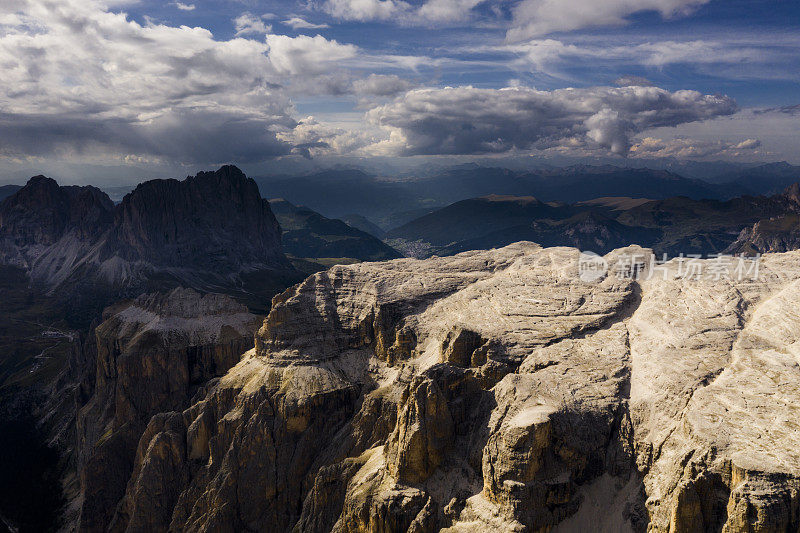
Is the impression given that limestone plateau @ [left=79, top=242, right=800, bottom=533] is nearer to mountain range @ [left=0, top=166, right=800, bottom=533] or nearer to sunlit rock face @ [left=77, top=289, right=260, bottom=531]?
mountain range @ [left=0, top=166, right=800, bottom=533]

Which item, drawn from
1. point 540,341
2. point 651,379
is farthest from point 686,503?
point 540,341

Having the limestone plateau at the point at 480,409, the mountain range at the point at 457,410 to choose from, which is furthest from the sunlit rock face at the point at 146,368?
the limestone plateau at the point at 480,409

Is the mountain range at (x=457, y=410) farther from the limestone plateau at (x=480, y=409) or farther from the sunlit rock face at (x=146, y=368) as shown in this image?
the sunlit rock face at (x=146, y=368)

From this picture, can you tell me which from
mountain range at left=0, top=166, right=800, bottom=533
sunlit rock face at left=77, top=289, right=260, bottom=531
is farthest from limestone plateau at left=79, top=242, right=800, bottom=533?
sunlit rock face at left=77, top=289, right=260, bottom=531

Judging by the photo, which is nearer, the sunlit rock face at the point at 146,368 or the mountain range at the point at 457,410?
the mountain range at the point at 457,410

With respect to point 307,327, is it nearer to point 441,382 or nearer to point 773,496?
point 441,382

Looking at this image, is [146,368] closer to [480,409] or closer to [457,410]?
[457,410]

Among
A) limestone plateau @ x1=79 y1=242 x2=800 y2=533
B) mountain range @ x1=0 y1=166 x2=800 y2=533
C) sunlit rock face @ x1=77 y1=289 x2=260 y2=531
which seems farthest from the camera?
sunlit rock face @ x1=77 y1=289 x2=260 y2=531

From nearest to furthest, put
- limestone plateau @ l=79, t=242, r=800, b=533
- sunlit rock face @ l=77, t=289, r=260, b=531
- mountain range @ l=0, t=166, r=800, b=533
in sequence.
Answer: limestone plateau @ l=79, t=242, r=800, b=533, mountain range @ l=0, t=166, r=800, b=533, sunlit rock face @ l=77, t=289, r=260, b=531
